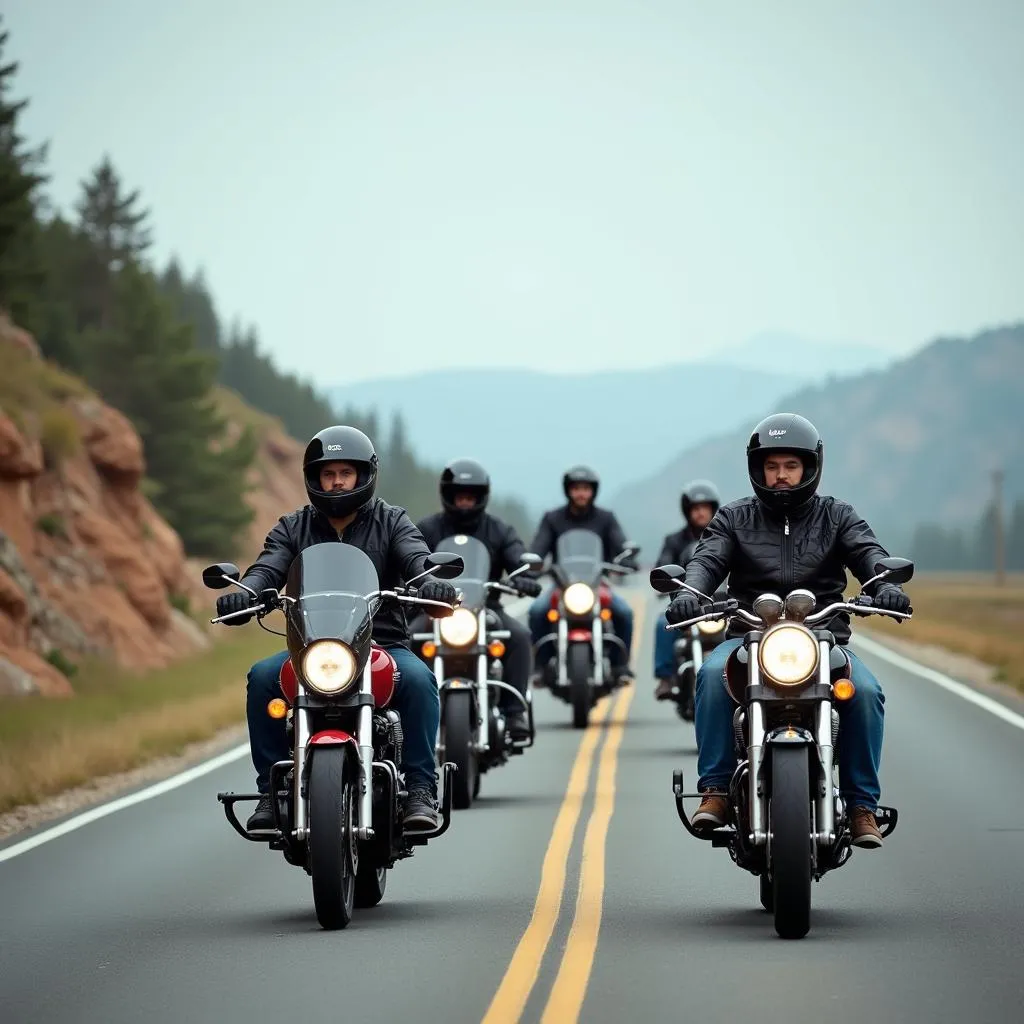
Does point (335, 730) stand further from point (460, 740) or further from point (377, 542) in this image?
point (460, 740)

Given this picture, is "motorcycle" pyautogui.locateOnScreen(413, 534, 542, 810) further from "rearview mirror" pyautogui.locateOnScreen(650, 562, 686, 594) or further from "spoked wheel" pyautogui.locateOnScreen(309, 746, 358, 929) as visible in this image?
"spoked wheel" pyautogui.locateOnScreen(309, 746, 358, 929)

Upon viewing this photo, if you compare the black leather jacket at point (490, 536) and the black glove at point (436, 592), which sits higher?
the black leather jacket at point (490, 536)

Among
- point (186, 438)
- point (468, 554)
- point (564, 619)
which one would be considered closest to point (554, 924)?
point (468, 554)

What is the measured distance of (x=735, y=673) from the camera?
372 inches

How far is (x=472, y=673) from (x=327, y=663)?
222 inches

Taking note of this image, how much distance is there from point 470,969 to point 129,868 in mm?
3887

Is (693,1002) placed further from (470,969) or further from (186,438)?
(186,438)

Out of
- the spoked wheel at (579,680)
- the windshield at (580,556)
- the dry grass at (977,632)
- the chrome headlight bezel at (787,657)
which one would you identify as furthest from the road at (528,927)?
the dry grass at (977,632)

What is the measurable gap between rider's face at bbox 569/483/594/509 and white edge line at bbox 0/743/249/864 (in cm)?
378

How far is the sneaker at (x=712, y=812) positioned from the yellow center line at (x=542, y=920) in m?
0.80

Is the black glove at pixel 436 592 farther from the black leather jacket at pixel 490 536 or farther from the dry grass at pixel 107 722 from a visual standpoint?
the dry grass at pixel 107 722

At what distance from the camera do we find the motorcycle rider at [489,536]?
15453 millimetres

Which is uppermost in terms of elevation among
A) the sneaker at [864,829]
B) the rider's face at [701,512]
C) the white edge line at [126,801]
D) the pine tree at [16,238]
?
the pine tree at [16,238]

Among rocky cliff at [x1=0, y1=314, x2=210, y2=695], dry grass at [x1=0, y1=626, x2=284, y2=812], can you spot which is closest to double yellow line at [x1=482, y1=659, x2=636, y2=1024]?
dry grass at [x1=0, y1=626, x2=284, y2=812]
